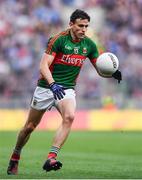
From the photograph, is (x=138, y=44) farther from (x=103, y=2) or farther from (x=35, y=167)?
(x=35, y=167)

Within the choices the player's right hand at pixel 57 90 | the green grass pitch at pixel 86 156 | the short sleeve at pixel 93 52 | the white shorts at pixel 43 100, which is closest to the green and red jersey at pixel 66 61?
the white shorts at pixel 43 100

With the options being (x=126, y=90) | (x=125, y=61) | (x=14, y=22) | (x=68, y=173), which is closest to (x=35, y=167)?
(x=68, y=173)

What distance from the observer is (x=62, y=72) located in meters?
11.4

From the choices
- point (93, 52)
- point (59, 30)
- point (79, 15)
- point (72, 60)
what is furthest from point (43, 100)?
point (59, 30)

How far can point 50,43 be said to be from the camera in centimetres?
1117

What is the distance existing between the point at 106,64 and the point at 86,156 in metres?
4.55

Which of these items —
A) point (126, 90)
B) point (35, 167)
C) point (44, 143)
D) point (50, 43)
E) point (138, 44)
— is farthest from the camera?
point (138, 44)

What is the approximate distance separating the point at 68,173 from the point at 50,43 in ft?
6.41

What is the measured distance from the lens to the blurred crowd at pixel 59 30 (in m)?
25.2

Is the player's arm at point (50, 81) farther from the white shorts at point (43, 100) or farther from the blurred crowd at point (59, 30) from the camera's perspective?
the blurred crowd at point (59, 30)

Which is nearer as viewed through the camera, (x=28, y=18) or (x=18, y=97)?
(x=18, y=97)

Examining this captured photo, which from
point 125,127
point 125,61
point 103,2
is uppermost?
point 103,2

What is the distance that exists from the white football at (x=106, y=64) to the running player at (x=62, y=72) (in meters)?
0.19

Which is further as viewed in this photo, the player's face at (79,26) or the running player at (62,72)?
the player's face at (79,26)
